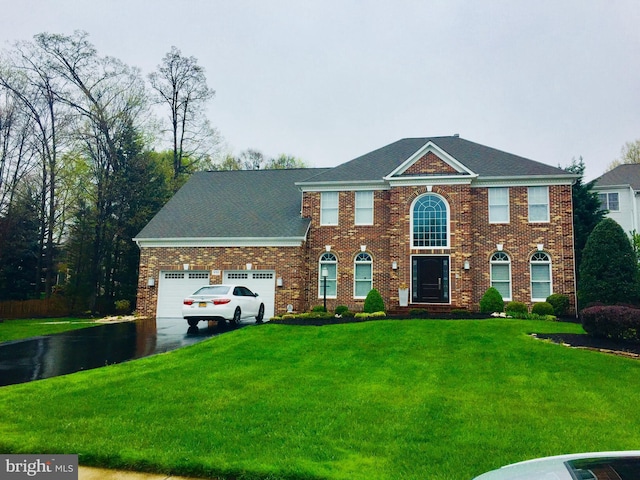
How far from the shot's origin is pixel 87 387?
Result: 27.9 feet

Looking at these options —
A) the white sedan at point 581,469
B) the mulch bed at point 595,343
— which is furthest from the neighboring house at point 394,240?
the white sedan at point 581,469

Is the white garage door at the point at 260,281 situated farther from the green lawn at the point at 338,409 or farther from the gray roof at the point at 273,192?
the green lawn at the point at 338,409

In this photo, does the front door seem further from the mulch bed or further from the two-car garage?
the mulch bed

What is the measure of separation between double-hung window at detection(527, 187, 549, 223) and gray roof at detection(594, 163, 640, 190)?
14.3 metres

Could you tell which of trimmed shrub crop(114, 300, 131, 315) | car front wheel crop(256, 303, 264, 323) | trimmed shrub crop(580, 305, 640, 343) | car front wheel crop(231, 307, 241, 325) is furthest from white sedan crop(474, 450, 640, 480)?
trimmed shrub crop(114, 300, 131, 315)

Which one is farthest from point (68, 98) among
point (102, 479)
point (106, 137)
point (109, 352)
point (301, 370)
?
point (102, 479)

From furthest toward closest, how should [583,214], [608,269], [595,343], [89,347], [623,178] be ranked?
[623,178], [583,214], [608,269], [89,347], [595,343]

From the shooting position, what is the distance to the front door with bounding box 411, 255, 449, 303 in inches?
819

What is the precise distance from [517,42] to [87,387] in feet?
52.8

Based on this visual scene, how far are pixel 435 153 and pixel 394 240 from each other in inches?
168

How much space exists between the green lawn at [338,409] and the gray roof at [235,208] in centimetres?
1155

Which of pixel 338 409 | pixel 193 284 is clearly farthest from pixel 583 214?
pixel 338 409

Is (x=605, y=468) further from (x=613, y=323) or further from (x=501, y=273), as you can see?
(x=501, y=273)

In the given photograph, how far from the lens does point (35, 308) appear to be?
27.9 m
